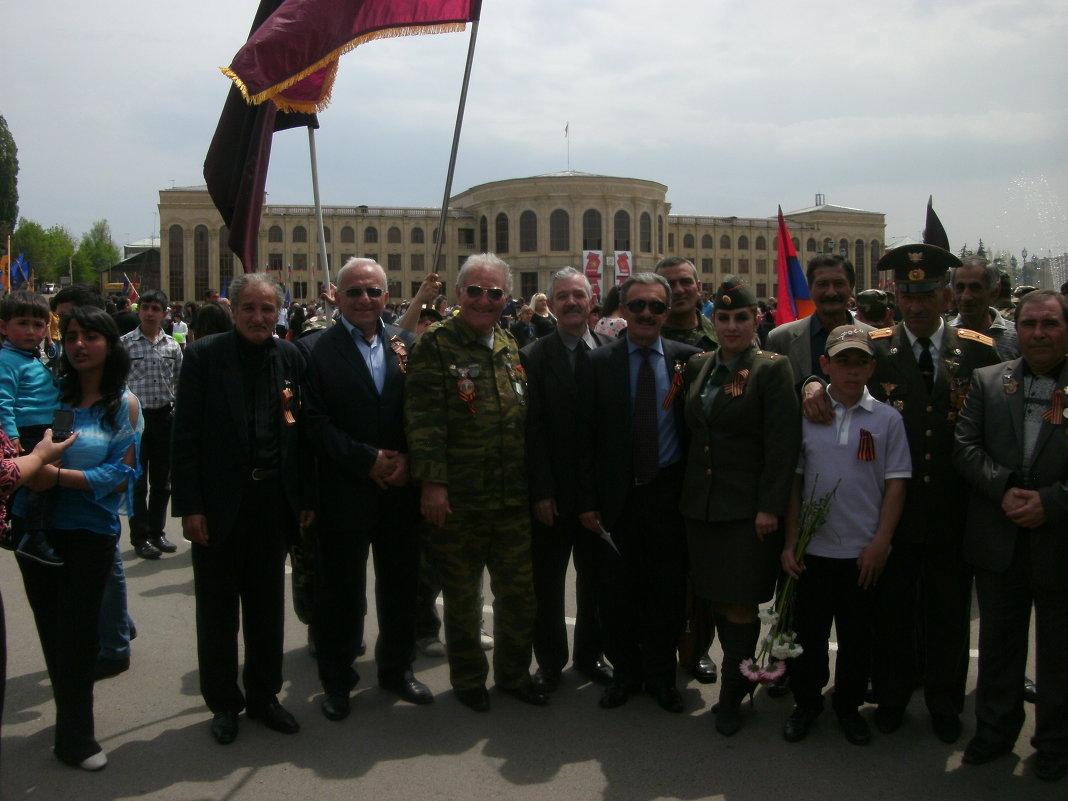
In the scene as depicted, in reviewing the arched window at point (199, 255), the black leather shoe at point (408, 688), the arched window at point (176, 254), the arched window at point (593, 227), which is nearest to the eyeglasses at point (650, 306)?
the black leather shoe at point (408, 688)

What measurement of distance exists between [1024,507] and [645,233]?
3249 inches

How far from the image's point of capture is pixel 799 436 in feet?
13.3

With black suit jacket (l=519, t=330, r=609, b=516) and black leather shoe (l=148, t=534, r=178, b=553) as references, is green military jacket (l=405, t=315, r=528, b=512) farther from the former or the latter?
black leather shoe (l=148, t=534, r=178, b=553)

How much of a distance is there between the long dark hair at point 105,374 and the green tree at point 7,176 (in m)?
83.8

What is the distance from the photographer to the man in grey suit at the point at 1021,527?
3646 millimetres

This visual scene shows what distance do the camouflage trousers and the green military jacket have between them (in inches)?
5.3

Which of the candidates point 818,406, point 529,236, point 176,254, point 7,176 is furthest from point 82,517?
point 7,176

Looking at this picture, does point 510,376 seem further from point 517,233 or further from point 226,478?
point 517,233

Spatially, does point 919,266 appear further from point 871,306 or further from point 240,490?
point 240,490

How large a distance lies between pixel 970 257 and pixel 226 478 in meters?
4.59

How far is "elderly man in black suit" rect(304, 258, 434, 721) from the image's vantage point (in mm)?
4320

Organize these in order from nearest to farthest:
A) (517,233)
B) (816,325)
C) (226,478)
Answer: (226,478) → (816,325) → (517,233)

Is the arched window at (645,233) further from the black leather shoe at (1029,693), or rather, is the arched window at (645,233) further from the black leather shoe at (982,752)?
the black leather shoe at (982,752)

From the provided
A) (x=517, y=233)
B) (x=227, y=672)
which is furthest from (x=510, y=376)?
(x=517, y=233)
